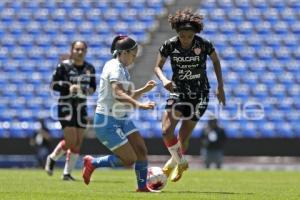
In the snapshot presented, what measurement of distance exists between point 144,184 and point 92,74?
4706 millimetres

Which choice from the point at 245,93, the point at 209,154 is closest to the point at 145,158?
the point at 209,154

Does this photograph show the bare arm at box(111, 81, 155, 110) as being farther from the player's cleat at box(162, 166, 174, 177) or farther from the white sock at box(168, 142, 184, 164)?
the player's cleat at box(162, 166, 174, 177)

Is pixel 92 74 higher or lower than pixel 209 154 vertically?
higher

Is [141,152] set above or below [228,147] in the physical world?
above

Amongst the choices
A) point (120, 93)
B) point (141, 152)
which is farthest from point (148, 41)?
point (120, 93)

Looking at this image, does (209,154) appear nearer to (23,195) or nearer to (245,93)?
(245,93)

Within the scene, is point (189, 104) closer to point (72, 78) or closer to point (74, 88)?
point (74, 88)

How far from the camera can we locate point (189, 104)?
40.5ft

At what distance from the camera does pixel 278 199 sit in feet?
33.8

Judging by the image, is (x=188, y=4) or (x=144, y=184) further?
(x=188, y=4)

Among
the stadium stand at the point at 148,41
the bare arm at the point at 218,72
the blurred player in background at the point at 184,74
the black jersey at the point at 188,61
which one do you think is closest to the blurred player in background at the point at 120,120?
the blurred player in background at the point at 184,74

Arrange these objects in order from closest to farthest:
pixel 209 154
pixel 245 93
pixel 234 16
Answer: pixel 209 154 → pixel 245 93 → pixel 234 16

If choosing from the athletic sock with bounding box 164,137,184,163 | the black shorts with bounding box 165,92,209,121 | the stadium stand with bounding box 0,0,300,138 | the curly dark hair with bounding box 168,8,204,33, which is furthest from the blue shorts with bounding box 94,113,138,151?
the stadium stand with bounding box 0,0,300,138

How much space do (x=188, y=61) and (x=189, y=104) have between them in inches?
28.1
